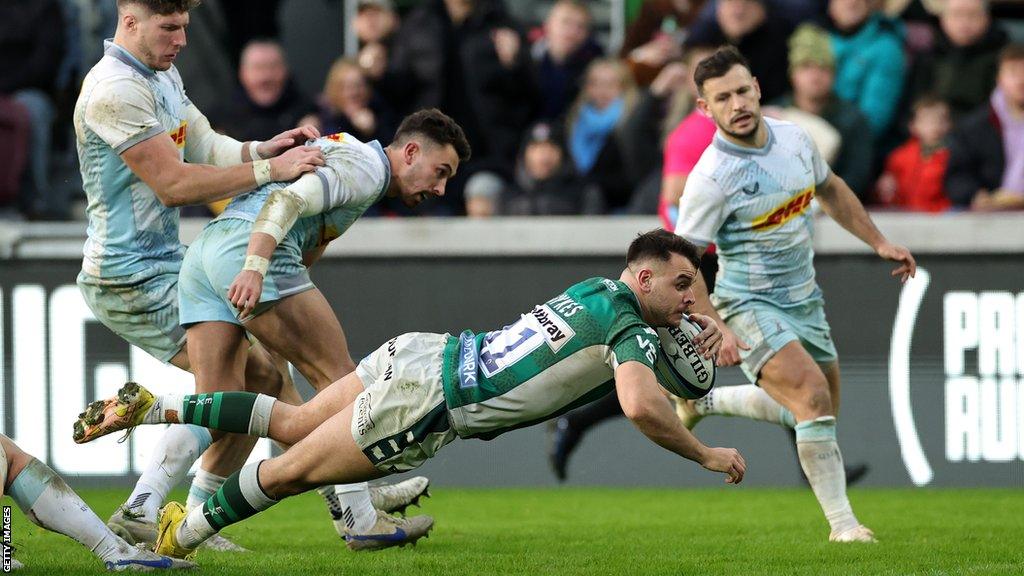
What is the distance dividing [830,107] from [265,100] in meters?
4.32

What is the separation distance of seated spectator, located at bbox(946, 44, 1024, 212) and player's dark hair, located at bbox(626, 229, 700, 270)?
19.3ft

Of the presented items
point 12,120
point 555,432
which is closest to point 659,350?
point 555,432

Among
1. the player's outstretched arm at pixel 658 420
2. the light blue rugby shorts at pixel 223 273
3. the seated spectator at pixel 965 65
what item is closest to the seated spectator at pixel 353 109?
the seated spectator at pixel 965 65

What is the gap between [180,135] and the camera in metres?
7.42

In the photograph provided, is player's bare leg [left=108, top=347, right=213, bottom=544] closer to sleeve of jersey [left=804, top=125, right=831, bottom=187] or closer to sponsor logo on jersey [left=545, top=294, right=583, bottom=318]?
sponsor logo on jersey [left=545, top=294, right=583, bottom=318]

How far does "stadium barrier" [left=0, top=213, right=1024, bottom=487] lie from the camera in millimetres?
10609

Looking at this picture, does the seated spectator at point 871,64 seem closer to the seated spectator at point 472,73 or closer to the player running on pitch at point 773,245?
the seated spectator at point 472,73

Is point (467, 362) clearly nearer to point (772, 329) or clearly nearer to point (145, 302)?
point (145, 302)

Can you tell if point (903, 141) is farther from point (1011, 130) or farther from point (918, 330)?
point (918, 330)

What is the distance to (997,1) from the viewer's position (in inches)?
570

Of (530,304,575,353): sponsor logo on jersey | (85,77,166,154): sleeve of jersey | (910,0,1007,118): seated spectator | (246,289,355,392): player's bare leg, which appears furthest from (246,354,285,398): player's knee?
(910,0,1007,118): seated spectator

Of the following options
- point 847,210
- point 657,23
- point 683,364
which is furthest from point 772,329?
point 657,23

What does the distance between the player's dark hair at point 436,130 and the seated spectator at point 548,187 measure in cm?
488

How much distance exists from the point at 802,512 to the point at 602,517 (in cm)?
111
